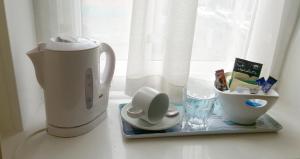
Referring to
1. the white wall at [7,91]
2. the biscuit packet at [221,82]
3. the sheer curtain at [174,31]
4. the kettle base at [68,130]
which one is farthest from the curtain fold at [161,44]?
the white wall at [7,91]

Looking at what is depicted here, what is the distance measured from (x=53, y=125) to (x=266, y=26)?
793 millimetres

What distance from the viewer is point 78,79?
2.39 ft

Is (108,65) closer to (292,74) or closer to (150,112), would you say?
(150,112)

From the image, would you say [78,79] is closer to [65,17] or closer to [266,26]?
[65,17]

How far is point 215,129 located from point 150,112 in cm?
21

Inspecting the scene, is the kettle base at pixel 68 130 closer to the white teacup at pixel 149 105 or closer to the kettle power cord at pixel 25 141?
the kettle power cord at pixel 25 141

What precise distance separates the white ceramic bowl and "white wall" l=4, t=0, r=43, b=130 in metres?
0.58

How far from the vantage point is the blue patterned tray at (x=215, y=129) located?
32.1 inches

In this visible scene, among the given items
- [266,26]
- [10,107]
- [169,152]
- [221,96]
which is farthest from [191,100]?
[10,107]

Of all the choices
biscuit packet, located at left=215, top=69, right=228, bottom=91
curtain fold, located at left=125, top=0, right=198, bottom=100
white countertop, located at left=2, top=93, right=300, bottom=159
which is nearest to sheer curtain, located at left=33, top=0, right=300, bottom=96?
curtain fold, located at left=125, top=0, right=198, bottom=100

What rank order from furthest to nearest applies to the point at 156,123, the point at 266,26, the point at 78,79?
the point at 266,26
the point at 156,123
the point at 78,79

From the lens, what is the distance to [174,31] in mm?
886

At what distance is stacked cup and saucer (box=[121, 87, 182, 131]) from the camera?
0.80m

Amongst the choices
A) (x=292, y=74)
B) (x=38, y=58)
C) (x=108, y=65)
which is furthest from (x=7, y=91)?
(x=292, y=74)
